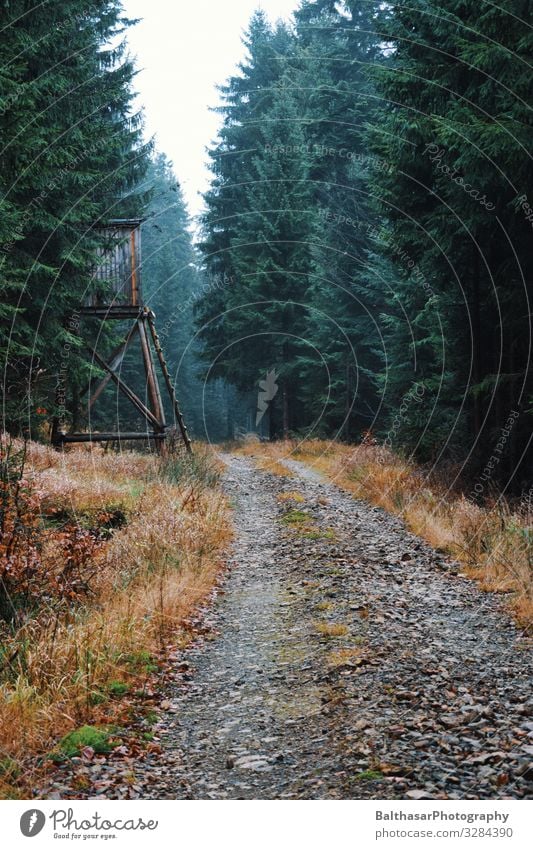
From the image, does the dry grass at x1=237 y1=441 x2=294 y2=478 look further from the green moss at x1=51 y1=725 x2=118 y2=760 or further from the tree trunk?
the green moss at x1=51 y1=725 x2=118 y2=760

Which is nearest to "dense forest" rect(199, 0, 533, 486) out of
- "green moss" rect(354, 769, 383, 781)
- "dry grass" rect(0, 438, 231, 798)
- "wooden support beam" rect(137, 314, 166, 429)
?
"dry grass" rect(0, 438, 231, 798)

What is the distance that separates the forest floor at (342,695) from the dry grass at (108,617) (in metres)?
0.37

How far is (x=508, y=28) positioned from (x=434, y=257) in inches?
168

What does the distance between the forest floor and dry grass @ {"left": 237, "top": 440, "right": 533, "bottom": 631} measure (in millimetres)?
258

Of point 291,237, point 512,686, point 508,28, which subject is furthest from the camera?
point 291,237

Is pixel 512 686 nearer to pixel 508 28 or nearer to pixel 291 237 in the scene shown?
pixel 508 28

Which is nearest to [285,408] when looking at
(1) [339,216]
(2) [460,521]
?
(1) [339,216]

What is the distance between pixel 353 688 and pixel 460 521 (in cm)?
580

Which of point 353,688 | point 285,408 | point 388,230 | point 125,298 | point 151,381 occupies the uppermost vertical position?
point 388,230

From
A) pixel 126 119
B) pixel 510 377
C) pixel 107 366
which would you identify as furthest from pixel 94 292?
pixel 510 377

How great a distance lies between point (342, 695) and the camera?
5816mm

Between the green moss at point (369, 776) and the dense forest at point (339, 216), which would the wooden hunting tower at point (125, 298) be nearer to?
the dense forest at point (339, 216)

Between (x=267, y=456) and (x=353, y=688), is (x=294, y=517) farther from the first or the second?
(x=267, y=456)

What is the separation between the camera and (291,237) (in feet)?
104
